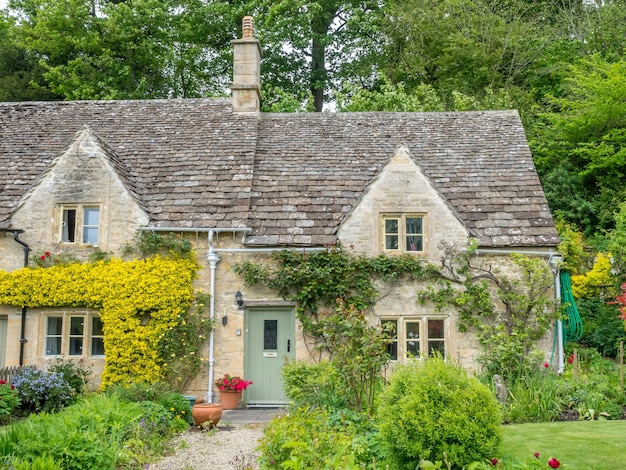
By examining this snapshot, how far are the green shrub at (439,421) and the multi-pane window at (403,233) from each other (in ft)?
25.2

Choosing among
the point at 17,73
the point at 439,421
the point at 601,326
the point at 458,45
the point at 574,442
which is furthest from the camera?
the point at 17,73

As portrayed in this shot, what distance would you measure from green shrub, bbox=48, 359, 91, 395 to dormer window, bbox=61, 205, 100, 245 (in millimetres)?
3213

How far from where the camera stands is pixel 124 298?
14180 millimetres

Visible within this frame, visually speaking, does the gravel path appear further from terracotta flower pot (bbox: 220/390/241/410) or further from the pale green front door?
the pale green front door

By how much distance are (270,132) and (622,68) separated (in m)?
15.7

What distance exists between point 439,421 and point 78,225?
38.0 ft

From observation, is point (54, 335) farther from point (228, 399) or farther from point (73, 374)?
point (228, 399)

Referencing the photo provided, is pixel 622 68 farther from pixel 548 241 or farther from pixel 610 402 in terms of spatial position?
pixel 610 402

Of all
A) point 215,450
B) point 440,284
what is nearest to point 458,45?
point 440,284

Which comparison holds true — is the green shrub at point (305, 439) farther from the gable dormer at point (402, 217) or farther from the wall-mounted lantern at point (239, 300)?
the gable dormer at point (402, 217)

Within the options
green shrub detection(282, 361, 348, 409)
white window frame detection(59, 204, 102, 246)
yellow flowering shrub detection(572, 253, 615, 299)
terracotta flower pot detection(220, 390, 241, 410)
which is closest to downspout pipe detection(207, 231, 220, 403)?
terracotta flower pot detection(220, 390, 241, 410)

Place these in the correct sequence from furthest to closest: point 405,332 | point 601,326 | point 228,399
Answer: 1. point 601,326
2. point 405,332
3. point 228,399

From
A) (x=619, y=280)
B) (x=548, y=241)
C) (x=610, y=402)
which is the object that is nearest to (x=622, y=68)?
(x=619, y=280)

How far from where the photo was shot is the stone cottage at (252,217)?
47.9ft
